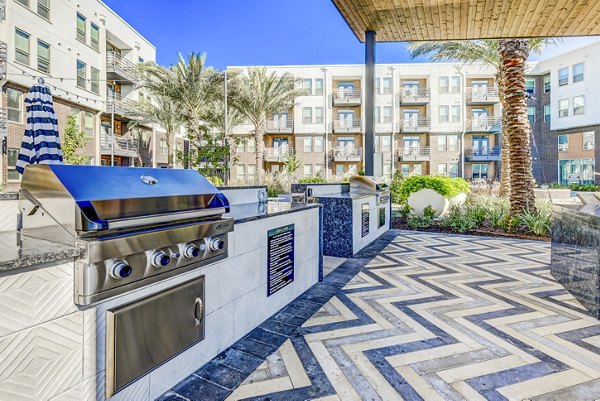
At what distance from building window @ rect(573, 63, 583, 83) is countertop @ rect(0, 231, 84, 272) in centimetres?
2947

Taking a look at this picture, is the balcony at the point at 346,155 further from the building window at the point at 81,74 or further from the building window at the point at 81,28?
the building window at the point at 81,28

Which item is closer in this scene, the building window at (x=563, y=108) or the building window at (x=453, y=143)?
the building window at (x=563, y=108)

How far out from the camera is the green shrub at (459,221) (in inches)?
309

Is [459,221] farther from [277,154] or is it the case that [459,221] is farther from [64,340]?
[277,154]

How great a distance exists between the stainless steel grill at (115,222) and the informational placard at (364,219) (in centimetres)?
431

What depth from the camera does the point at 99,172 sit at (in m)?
1.73

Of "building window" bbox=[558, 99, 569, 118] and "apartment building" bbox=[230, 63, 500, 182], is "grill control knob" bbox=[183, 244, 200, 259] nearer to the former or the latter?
"apartment building" bbox=[230, 63, 500, 182]

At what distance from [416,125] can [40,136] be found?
1078 inches

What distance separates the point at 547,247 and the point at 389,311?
15.1 feet

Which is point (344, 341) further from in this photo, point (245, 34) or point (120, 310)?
point (245, 34)

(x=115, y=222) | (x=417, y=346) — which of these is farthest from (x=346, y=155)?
(x=115, y=222)

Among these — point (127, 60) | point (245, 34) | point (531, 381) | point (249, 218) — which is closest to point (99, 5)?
point (127, 60)

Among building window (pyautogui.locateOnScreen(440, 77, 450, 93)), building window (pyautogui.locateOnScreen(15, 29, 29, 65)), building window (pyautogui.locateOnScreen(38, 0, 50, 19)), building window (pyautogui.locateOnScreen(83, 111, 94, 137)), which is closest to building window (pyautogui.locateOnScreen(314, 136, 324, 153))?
building window (pyautogui.locateOnScreen(440, 77, 450, 93))

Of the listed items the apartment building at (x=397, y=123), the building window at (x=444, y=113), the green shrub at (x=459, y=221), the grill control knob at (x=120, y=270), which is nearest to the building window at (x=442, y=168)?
the apartment building at (x=397, y=123)
